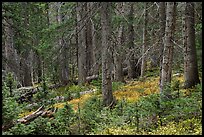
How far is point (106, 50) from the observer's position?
1272 centimetres

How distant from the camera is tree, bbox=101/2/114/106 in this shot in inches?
493

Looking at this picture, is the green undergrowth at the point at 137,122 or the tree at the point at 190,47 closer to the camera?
the green undergrowth at the point at 137,122

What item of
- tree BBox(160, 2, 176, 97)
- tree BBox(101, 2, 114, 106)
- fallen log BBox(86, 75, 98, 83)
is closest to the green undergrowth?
tree BBox(160, 2, 176, 97)

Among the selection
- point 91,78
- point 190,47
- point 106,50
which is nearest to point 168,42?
point 106,50

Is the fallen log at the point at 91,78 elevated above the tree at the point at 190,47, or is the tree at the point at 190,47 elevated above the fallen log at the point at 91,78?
the tree at the point at 190,47

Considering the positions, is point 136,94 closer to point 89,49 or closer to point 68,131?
point 68,131

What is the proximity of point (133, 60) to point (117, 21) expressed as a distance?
568 cm

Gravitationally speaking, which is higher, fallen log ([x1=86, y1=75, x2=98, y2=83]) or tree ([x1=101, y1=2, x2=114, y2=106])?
tree ([x1=101, y1=2, x2=114, y2=106])

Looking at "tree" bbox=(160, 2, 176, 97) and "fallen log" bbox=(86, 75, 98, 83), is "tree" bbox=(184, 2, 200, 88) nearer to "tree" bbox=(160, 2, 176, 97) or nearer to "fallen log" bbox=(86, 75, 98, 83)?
"tree" bbox=(160, 2, 176, 97)

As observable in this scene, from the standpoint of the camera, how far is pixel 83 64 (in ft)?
69.7

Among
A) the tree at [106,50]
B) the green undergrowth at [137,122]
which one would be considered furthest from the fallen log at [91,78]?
the green undergrowth at [137,122]

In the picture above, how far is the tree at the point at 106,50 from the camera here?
12531 mm

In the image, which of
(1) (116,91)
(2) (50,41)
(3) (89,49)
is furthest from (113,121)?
(3) (89,49)

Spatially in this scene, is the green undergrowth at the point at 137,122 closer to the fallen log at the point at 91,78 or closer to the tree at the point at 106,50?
the tree at the point at 106,50
